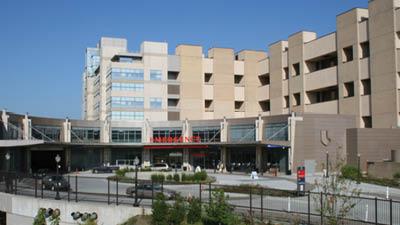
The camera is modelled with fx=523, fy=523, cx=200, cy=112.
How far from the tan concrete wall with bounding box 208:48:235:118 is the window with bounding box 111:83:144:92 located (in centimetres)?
1503

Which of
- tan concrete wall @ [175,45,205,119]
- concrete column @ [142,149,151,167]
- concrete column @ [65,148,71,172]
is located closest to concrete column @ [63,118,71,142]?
concrete column @ [65,148,71,172]

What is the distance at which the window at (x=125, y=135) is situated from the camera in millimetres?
93125

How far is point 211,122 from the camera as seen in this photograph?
3553 inches

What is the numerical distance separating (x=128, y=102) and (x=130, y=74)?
5.29 metres

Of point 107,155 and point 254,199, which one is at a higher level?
point 107,155

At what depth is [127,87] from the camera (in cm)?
9756

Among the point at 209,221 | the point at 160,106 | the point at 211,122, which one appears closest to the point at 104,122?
the point at 160,106

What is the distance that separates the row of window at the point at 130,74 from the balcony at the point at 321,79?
29119mm

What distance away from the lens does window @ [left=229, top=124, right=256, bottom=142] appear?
83.2 meters

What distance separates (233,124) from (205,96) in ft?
56.2

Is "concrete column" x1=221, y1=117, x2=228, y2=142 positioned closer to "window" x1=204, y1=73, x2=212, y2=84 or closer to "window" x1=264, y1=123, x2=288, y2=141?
"window" x1=264, y1=123, x2=288, y2=141

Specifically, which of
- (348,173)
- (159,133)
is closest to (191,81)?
(159,133)

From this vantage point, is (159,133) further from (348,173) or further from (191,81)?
(348,173)

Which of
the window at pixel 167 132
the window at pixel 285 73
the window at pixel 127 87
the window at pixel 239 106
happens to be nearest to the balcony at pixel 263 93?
the window at pixel 239 106
